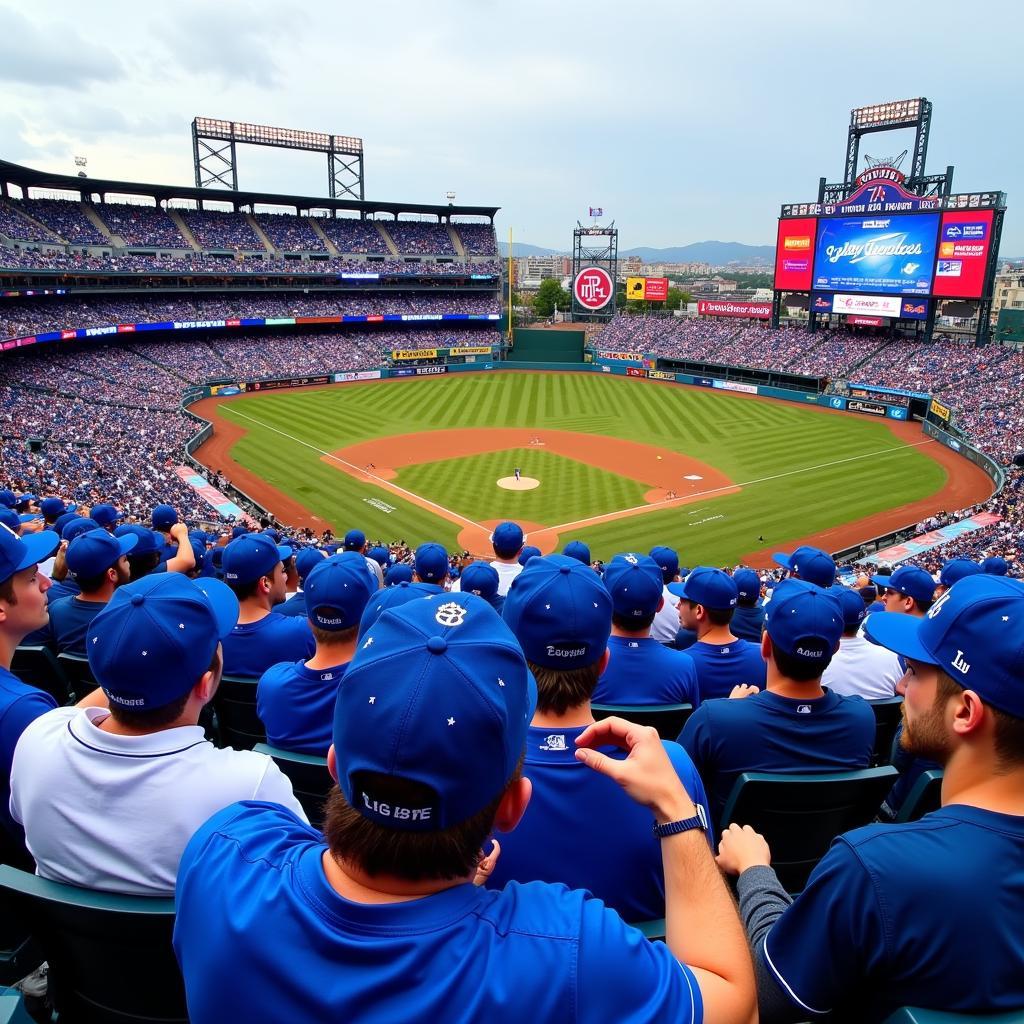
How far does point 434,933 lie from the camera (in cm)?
168

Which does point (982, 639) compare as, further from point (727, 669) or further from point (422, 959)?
point (727, 669)

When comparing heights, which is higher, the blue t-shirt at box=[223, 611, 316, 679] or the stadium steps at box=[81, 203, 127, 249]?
the stadium steps at box=[81, 203, 127, 249]

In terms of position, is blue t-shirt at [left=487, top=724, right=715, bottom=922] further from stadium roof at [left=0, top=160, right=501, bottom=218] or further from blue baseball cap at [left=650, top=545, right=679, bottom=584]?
stadium roof at [left=0, top=160, right=501, bottom=218]

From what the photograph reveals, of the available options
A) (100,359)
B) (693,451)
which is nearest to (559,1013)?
(693,451)

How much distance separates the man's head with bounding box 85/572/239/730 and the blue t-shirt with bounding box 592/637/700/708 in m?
2.74

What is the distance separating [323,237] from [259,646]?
76.4 metres

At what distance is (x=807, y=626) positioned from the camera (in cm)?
425

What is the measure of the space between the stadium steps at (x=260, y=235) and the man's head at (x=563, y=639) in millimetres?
74395

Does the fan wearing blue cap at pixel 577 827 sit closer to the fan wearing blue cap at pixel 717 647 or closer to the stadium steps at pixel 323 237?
the fan wearing blue cap at pixel 717 647

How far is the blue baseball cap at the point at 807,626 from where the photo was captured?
4223 millimetres

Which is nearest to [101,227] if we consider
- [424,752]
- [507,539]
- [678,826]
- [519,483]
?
[519,483]

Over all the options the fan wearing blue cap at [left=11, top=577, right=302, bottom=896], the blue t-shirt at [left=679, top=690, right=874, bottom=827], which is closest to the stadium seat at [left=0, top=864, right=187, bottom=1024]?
the fan wearing blue cap at [left=11, top=577, right=302, bottom=896]

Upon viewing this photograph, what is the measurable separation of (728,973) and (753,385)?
204 feet

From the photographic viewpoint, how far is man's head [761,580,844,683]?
423cm
